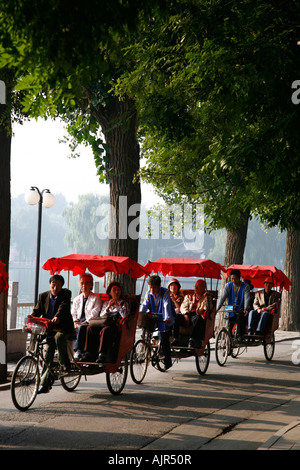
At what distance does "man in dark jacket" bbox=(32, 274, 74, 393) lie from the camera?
31.6ft

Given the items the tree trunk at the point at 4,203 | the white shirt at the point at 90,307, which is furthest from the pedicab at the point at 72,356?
the tree trunk at the point at 4,203

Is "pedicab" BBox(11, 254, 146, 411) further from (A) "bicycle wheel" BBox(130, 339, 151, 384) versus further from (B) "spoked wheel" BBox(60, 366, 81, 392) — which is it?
(A) "bicycle wheel" BBox(130, 339, 151, 384)

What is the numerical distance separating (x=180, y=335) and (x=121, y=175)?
367 cm

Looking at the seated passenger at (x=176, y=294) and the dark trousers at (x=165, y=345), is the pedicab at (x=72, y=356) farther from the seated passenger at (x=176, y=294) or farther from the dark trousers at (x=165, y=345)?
the seated passenger at (x=176, y=294)

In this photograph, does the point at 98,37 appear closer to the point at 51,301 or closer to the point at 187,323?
the point at 51,301

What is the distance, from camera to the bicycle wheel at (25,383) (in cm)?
877

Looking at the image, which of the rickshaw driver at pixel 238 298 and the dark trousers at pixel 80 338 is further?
the rickshaw driver at pixel 238 298

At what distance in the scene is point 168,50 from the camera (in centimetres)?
1068

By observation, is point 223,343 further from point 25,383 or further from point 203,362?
point 25,383

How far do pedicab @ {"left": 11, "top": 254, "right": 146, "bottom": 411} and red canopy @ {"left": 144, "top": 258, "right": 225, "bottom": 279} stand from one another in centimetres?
207

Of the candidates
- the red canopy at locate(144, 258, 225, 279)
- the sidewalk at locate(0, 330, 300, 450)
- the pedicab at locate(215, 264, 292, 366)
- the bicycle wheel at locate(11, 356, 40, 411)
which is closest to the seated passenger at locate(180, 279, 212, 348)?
the red canopy at locate(144, 258, 225, 279)

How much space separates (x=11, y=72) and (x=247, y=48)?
394 centimetres

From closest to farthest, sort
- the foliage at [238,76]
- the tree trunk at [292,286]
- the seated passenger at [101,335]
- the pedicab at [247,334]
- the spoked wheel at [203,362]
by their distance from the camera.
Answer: the foliage at [238,76] < the seated passenger at [101,335] < the spoked wheel at [203,362] < the pedicab at [247,334] < the tree trunk at [292,286]

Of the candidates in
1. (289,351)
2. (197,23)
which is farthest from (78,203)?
(197,23)
